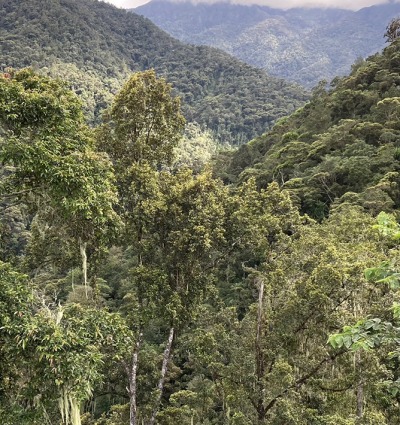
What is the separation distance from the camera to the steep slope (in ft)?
70.9

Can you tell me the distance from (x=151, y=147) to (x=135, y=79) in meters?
1.55

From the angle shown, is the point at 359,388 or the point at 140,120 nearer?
the point at 359,388

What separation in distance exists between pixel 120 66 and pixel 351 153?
101802mm

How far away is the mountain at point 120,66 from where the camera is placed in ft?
297

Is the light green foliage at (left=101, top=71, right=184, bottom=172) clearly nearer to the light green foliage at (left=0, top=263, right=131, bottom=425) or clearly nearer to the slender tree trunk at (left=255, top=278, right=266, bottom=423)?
the slender tree trunk at (left=255, top=278, right=266, bottom=423)

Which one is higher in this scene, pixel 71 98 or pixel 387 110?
pixel 387 110

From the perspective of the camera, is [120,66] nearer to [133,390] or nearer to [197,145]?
[197,145]

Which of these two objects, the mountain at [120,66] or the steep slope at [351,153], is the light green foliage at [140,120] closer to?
the steep slope at [351,153]

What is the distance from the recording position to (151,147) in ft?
32.2

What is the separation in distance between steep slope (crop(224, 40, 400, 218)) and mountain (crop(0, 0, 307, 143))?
50.9 m

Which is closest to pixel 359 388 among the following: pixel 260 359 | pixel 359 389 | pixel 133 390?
pixel 359 389

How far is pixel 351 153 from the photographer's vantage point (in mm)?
26234

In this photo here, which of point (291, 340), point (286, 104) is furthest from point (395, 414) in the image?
point (286, 104)

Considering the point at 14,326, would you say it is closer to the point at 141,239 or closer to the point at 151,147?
the point at 141,239
